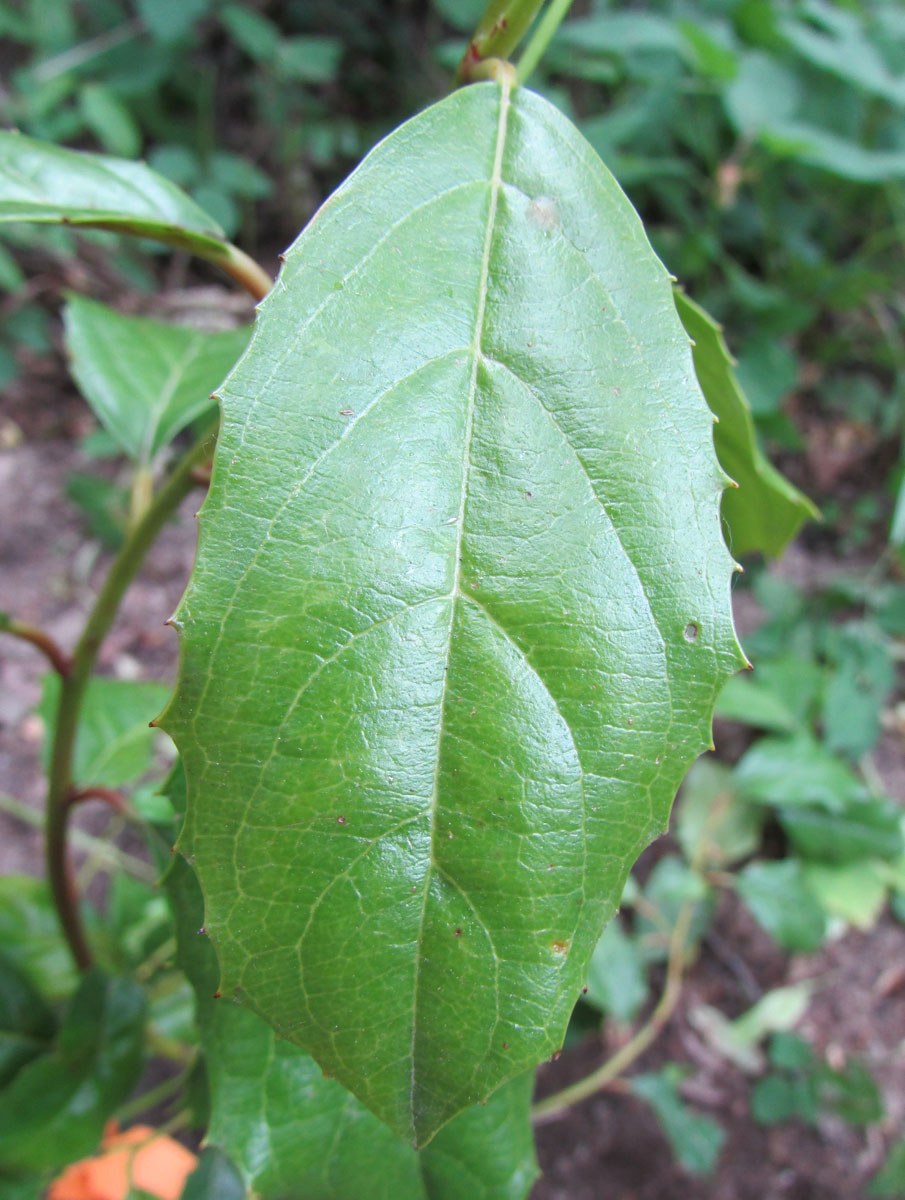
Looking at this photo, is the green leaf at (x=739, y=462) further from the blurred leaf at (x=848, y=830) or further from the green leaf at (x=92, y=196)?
the blurred leaf at (x=848, y=830)

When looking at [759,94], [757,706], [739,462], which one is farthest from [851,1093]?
[759,94]

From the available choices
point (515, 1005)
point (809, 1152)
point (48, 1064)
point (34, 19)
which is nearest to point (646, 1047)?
point (809, 1152)

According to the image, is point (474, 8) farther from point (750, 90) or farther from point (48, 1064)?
point (48, 1064)

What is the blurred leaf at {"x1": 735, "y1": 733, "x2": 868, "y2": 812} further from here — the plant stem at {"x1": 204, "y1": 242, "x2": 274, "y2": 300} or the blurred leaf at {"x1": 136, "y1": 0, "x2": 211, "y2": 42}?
the blurred leaf at {"x1": 136, "y1": 0, "x2": 211, "y2": 42}

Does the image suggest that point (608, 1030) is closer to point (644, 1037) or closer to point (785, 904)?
point (644, 1037)

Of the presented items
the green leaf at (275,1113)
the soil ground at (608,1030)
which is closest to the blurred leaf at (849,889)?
the soil ground at (608,1030)

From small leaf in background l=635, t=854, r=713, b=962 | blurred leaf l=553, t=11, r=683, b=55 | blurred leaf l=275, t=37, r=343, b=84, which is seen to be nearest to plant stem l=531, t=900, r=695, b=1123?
small leaf in background l=635, t=854, r=713, b=962
